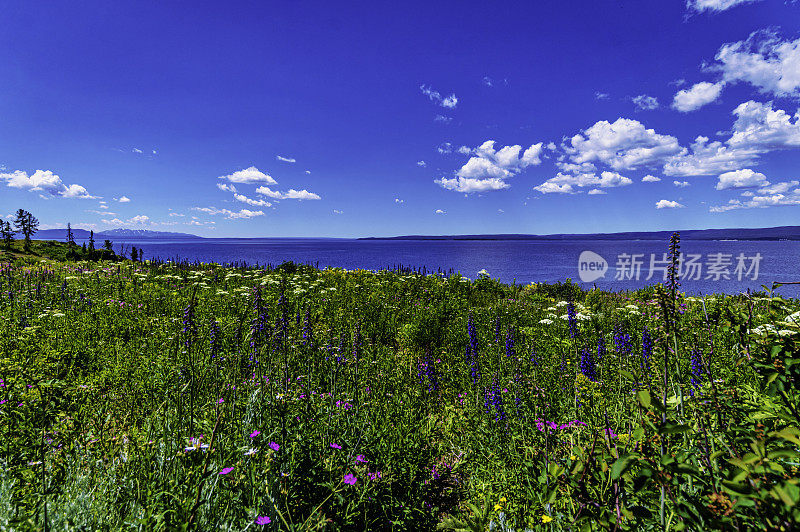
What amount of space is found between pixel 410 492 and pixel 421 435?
2.41 ft

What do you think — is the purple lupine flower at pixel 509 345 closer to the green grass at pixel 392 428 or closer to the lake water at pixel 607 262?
the green grass at pixel 392 428

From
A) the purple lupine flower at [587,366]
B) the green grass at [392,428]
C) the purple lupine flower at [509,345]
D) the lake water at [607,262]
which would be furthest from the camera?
the lake water at [607,262]

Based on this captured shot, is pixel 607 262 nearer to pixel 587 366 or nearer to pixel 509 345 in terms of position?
pixel 509 345

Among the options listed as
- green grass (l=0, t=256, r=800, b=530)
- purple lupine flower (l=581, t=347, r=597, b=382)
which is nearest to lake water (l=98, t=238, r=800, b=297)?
purple lupine flower (l=581, t=347, r=597, b=382)

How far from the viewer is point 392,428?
3.59 meters

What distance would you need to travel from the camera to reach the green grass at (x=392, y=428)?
1360mm

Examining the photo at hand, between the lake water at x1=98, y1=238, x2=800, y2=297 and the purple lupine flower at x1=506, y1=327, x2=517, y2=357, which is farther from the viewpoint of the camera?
the lake water at x1=98, y1=238, x2=800, y2=297

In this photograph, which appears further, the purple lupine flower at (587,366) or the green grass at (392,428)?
the purple lupine flower at (587,366)

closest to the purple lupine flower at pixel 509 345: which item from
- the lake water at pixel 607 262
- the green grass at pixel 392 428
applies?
the green grass at pixel 392 428

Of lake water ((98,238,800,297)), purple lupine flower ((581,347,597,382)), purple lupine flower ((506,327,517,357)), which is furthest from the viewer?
lake water ((98,238,800,297))

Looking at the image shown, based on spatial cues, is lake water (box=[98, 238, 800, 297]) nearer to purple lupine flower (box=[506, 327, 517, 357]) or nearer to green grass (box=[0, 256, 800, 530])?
purple lupine flower (box=[506, 327, 517, 357])

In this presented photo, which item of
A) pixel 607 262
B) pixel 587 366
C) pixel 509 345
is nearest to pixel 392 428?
pixel 509 345

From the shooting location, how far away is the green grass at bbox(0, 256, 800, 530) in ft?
4.46

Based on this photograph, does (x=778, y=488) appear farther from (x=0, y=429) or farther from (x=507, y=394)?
(x=0, y=429)
